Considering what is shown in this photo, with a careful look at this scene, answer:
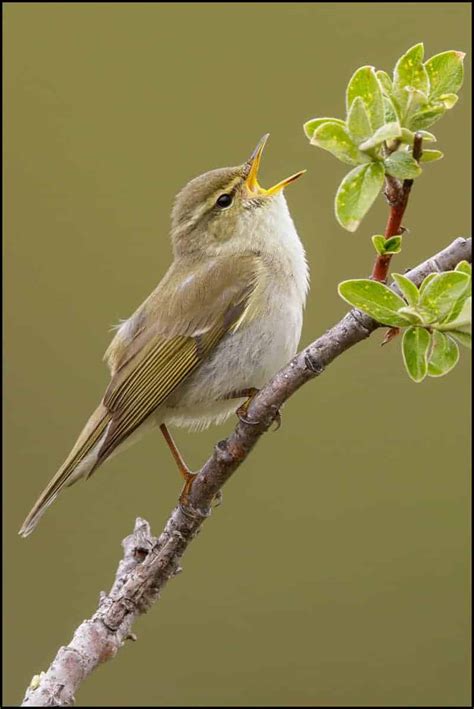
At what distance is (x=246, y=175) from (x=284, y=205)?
168 mm

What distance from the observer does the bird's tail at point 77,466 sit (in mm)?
2740

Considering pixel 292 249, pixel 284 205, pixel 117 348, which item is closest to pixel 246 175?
pixel 284 205

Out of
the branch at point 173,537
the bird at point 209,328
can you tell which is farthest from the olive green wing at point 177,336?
the branch at point 173,537

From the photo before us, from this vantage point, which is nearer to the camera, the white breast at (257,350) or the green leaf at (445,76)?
the green leaf at (445,76)

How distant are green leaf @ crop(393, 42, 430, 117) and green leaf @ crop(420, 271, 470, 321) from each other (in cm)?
20

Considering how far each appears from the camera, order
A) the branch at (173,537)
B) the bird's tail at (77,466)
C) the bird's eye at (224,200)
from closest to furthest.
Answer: the branch at (173,537), the bird's tail at (77,466), the bird's eye at (224,200)

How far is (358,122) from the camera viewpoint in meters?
1.11

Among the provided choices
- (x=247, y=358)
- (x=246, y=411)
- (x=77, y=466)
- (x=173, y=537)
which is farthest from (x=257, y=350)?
(x=246, y=411)

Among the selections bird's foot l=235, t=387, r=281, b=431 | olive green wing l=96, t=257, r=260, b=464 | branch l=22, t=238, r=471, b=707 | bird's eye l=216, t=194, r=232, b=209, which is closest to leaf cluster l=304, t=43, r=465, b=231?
branch l=22, t=238, r=471, b=707

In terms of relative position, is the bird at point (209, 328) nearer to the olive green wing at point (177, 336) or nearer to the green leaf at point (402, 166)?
the olive green wing at point (177, 336)

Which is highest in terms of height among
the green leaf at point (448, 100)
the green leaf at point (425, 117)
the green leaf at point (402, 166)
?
the green leaf at point (448, 100)

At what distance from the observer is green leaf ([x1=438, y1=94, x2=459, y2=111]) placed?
1.14 meters

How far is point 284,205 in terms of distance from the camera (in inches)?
126

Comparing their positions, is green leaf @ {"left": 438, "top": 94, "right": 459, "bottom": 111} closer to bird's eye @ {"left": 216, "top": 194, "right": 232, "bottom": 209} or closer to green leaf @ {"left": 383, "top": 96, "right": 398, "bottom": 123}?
green leaf @ {"left": 383, "top": 96, "right": 398, "bottom": 123}
